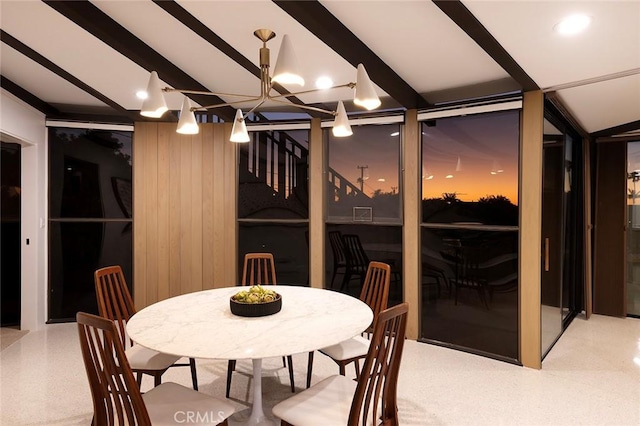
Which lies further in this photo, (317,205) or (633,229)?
(633,229)

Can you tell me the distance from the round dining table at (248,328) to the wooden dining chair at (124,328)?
0.19 m

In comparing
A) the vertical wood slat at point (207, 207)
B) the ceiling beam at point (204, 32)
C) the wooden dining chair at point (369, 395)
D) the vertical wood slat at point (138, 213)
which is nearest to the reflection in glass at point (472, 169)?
the ceiling beam at point (204, 32)

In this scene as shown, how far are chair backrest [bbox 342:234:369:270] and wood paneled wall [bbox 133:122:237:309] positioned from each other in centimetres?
135

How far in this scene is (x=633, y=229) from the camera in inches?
187

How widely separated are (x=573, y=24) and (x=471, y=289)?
2331mm

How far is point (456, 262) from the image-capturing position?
3850mm

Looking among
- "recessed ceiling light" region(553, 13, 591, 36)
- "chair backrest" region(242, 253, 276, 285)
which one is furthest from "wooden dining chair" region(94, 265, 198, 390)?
"recessed ceiling light" region(553, 13, 591, 36)

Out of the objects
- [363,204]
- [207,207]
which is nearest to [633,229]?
[363,204]

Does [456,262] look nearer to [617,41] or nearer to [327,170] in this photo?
[327,170]

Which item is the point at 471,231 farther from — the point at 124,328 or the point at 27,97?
the point at 27,97

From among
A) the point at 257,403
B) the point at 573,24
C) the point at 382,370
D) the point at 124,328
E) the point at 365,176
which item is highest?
the point at 573,24

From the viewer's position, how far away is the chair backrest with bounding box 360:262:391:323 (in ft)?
9.19

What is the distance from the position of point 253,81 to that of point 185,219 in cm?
192
